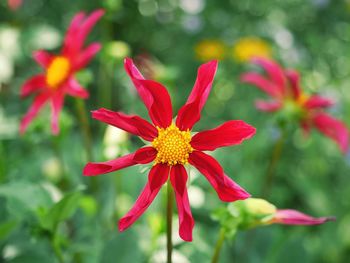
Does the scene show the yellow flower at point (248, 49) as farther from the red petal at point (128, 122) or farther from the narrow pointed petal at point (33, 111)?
the red petal at point (128, 122)

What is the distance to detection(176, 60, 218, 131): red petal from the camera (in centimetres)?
65

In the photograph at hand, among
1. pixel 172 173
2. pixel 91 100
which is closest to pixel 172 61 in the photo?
pixel 91 100

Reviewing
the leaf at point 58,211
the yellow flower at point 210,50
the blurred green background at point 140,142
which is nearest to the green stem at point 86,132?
the blurred green background at point 140,142

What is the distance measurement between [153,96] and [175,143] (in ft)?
0.23

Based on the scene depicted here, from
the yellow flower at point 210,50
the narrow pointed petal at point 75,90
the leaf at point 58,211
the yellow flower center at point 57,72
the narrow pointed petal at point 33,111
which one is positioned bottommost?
the leaf at point 58,211

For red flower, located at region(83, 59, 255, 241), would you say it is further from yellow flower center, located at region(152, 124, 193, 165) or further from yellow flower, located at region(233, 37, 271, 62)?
yellow flower, located at region(233, 37, 271, 62)

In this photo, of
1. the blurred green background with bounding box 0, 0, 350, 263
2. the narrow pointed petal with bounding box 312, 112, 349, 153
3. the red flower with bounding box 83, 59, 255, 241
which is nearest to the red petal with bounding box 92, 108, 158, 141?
the red flower with bounding box 83, 59, 255, 241

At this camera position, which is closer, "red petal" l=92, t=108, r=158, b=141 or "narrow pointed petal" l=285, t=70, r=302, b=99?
"red petal" l=92, t=108, r=158, b=141

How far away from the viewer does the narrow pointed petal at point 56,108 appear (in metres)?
0.94

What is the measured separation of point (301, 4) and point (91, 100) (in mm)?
993

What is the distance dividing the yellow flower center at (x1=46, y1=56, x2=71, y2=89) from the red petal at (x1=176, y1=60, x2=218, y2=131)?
1.33ft

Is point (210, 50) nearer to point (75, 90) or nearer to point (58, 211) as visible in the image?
point (75, 90)

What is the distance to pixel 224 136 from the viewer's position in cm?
66

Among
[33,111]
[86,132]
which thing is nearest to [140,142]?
[86,132]
